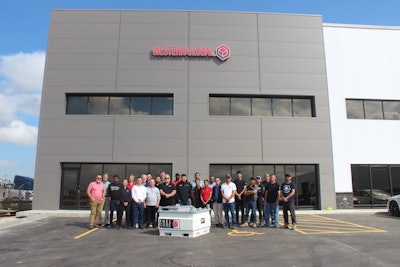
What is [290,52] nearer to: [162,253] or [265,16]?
[265,16]

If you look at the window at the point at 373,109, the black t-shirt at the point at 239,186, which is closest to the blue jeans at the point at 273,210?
the black t-shirt at the point at 239,186

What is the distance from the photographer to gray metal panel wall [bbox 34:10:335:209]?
18.0 meters

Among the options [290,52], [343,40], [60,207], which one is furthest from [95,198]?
[343,40]

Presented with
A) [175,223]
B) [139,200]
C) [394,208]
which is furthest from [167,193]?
[394,208]

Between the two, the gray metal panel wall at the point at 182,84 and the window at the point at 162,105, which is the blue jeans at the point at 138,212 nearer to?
the gray metal panel wall at the point at 182,84

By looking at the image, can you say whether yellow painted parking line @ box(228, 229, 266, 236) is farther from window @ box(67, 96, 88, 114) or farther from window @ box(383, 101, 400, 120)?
window @ box(383, 101, 400, 120)

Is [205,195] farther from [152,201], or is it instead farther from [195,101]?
[195,101]

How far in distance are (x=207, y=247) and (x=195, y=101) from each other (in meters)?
11.6

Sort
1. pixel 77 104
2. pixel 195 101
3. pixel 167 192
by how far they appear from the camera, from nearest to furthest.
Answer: pixel 167 192, pixel 195 101, pixel 77 104

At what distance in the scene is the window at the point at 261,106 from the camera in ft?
62.1

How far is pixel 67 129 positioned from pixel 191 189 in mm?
9904

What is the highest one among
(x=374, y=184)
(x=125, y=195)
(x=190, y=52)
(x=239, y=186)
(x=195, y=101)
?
(x=190, y=52)

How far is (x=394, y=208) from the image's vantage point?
1512 cm

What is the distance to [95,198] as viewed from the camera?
38.0 ft
